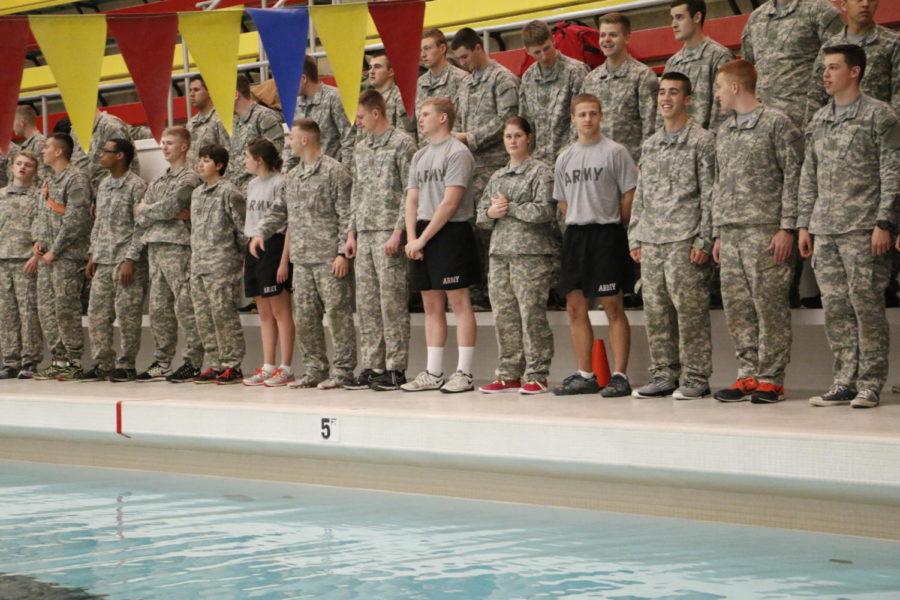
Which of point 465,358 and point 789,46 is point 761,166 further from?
point 465,358

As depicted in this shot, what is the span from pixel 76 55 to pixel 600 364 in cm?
282

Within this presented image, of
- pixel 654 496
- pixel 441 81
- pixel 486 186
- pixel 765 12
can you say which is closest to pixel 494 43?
pixel 441 81

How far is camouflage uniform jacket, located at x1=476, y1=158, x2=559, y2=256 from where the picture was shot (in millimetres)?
5781

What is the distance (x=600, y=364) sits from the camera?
5906mm

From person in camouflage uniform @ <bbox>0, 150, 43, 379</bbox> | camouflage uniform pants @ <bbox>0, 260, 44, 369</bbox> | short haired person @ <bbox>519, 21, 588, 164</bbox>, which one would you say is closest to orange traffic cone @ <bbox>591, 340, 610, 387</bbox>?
short haired person @ <bbox>519, 21, 588, 164</bbox>

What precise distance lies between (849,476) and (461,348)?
2.60 metres

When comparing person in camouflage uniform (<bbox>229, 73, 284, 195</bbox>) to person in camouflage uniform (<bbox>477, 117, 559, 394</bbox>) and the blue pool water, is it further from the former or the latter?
the blue pool water

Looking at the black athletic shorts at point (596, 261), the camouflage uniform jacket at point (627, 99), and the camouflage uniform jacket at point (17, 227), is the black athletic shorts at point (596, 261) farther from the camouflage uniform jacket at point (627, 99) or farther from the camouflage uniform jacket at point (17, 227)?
the camouflage uniform jacket at point (17, 227)

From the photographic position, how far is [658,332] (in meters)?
5.41

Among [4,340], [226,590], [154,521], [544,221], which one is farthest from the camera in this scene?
[4,340]

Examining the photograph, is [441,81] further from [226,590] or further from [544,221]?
[226,590]

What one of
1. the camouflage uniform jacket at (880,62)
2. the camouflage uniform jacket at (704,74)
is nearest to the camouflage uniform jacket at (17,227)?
the camouflage uniform jacket at (704,74)

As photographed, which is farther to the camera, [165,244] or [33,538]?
[165,244]

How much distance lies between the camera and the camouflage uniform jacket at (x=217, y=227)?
22.9 feet
